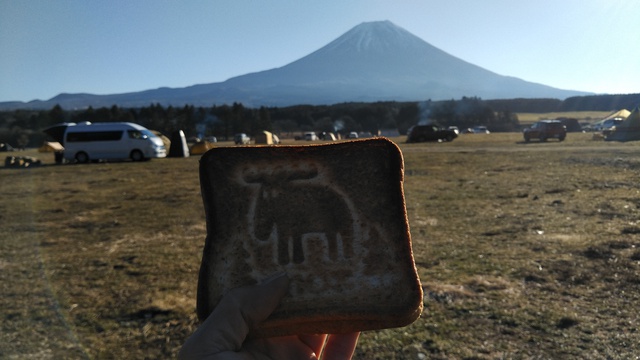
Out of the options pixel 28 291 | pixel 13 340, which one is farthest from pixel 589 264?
pixel 28 291

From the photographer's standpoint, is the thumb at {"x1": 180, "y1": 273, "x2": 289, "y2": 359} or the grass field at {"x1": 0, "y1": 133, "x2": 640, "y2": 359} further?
the grass field at {"x1": 0, "y1": 133, "x2": 640, "y2": 359}

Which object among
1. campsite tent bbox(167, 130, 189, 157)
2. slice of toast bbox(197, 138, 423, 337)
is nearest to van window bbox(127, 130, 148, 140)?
campsite tent bbox(167, 130, 189, 157)

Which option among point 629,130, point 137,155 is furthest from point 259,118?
point 629,130

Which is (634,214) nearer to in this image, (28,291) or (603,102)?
(28,291)

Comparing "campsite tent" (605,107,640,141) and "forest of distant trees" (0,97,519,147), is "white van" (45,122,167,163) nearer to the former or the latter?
"campsite tent" (605,107,640,141)

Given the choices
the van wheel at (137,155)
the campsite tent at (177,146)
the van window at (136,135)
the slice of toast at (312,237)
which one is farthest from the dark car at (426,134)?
the slice of toast at (312,237)

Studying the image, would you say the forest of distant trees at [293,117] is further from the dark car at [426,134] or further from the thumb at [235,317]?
the thumb at [235,317]
